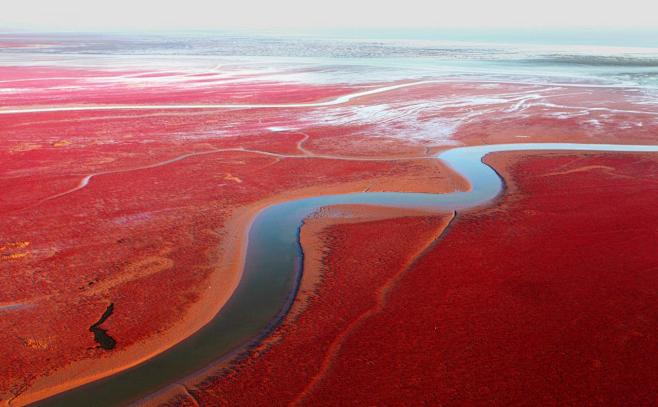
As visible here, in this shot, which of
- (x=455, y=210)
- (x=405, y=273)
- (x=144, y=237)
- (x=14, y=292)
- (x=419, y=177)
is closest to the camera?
(x=14, y=292)

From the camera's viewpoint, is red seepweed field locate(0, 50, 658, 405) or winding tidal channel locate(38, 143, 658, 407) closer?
winding tidal channel locate(38, 143, 658, 407)

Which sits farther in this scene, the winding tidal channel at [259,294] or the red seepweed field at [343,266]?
the red seepweed field at [343,266]

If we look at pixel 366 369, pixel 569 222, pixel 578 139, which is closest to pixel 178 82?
pixel 578 139

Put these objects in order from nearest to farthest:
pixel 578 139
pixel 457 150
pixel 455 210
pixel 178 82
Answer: pixel 455 210
pixel 457 150
pixel 578 139
pixel 178 82

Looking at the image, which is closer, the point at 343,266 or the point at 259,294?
the point at 259,294

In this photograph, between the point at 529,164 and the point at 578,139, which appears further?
the point at 578,139

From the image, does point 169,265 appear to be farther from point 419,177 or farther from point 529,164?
point 529,164

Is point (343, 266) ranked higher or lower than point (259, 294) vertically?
higher

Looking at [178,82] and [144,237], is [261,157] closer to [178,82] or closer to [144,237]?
[144,237]
